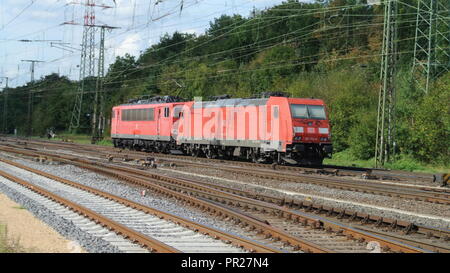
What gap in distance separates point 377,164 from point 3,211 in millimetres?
19637

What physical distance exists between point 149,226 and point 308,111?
51.9 feet

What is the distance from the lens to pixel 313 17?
65.1 m

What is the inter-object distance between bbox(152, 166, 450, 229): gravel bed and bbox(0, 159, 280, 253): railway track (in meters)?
4.65

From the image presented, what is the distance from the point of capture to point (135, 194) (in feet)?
53.9

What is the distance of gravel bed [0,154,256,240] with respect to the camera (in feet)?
38.6

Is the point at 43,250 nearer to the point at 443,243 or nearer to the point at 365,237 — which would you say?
the point at 365,237

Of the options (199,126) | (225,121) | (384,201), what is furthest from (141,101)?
(384,201)

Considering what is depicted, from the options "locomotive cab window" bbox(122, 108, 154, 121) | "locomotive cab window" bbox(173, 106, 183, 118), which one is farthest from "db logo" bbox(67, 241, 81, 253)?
"locomotive cab window" bbox(122, 108, 154, 121)

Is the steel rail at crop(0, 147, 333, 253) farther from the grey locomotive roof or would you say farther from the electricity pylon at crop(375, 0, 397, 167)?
the electricity pylon at crop(375, 0, 397, 167)

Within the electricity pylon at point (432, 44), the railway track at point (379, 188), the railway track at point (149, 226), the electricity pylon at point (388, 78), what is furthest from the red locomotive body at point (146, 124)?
the railway track at point (149, 226)

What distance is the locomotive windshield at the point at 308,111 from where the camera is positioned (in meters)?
25.2

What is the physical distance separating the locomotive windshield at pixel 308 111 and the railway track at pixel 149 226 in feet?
36.8

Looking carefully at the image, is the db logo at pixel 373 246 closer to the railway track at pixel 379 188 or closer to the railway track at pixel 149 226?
the railway track at pixel 149 226

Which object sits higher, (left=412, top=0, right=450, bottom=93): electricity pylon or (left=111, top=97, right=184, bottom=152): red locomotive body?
(left=412, top=0, right=450, bottom=93): electricity pylon
